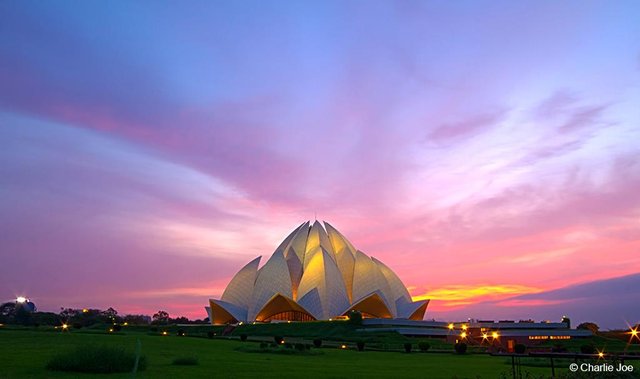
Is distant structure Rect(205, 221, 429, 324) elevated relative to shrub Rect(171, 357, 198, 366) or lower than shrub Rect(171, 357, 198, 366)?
elevated

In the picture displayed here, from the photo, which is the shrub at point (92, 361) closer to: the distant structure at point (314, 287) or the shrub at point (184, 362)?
the shrub at point (184, 362)

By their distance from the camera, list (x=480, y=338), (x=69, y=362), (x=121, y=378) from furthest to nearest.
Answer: (x=480, y=338) < (x=69, y=362) < (x=121, y=378)

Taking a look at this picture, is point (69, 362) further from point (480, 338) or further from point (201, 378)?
point (480, 338)

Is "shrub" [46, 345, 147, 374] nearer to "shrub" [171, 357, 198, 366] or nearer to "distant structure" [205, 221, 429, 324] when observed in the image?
"shrub" [171, 357, 198, 366]

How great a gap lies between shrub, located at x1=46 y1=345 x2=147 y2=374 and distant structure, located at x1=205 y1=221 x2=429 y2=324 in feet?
154

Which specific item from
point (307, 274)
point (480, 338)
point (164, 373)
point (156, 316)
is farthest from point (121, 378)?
point (156, 316)

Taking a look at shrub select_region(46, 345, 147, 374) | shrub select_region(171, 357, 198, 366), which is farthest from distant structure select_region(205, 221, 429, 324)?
shrub select_region(46, 345, 147, 374)

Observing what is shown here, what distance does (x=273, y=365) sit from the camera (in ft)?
64.0

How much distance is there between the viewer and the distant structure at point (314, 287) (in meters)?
63.1

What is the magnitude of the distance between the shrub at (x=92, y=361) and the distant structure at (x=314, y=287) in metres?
46.8

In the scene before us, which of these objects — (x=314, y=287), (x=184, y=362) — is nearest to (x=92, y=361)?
(x=184, y=362)

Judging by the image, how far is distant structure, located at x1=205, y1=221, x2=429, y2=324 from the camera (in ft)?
207

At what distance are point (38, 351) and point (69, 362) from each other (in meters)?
7.08

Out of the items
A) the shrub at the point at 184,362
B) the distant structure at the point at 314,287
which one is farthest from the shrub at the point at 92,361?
the distant structure at the point at 314,287
